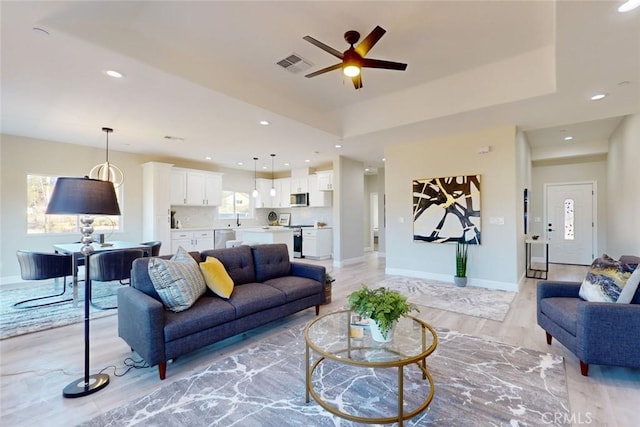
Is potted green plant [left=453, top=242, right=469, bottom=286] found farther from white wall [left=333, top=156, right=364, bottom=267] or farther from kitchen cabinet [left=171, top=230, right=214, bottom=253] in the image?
kitchen cabinet [left=171, top=230, right=214, bottom=253]

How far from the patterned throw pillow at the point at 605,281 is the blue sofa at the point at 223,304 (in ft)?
8.59

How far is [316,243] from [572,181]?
677 centimetres

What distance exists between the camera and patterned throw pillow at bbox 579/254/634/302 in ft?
7.70

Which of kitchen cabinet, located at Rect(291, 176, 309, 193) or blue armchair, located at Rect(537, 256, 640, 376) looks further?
kitchen cabinet, located at Rect(291, 176, 309, 193)

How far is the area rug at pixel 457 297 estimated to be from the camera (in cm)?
378

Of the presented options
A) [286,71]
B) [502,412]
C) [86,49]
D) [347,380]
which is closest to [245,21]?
[286,71]

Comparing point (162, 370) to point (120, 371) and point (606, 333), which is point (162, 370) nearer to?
point (120, 371)

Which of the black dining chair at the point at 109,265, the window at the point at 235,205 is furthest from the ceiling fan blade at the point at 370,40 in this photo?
the window at the point at 235,205

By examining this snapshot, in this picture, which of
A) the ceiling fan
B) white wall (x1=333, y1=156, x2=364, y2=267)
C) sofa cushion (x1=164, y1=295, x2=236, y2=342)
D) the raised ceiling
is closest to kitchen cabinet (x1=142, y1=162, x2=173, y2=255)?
the raised ceiling

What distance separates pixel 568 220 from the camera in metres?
7.26

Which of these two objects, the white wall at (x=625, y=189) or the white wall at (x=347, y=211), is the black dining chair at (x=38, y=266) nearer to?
the white wall at (x=347, y=211)

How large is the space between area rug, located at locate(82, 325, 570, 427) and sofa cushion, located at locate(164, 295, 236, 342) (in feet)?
1.11

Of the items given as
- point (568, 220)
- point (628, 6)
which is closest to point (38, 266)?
point (628, 6)
